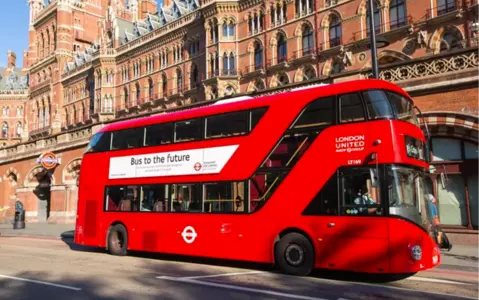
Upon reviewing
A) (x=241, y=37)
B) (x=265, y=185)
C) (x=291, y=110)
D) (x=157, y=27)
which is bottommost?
(x=265, y=185)

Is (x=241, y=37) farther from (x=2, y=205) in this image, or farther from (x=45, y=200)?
(x=2, y=205)

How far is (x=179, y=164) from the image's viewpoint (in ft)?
38.3

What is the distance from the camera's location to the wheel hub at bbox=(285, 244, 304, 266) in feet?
30.4

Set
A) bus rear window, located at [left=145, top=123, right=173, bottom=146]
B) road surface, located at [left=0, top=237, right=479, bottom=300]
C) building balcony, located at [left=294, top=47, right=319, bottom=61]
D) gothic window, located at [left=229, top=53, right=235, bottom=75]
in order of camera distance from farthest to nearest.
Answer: gothic window, located at [left=229, top=53, right=235, bottom=75], building balcony, located at [left=294, top=47, right=319, bottom=61], bus rear window, located at [left=145, top=123, right=173, bottom=146], road surface, located at [left=0, top=237, right=479, bottom=300]

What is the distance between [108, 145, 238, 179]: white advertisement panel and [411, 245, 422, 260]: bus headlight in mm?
4638

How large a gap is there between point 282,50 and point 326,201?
3122 centimetres

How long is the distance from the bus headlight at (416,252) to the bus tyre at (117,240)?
8.52 metres

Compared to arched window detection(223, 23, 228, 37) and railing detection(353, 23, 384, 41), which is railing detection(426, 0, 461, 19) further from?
arched window detection(223, 23, 228, 37)

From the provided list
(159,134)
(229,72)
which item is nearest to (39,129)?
(229,72)

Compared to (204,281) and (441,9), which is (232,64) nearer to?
(441,9)

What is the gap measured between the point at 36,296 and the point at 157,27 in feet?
158

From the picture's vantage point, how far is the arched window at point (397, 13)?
3053 cm

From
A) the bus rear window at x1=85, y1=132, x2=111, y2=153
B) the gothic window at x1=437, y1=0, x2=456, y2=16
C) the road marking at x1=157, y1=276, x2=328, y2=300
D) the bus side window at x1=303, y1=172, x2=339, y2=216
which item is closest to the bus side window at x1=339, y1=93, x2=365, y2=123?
the bus side window at x1=303, y1=172, x2=339, y2=216

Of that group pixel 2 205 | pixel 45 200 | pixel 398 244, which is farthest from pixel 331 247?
pixel 2 205
